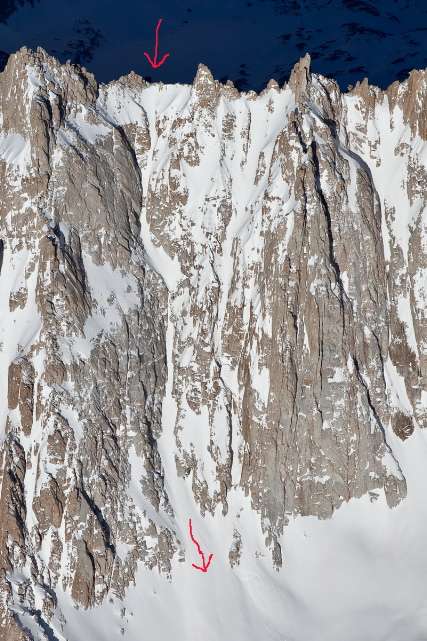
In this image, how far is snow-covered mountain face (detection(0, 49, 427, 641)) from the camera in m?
71.2

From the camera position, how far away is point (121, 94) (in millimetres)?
86188

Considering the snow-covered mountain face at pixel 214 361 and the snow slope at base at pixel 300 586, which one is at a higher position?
the snow-covered mountain face at pixel 214 361

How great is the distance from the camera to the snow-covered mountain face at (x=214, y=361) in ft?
234

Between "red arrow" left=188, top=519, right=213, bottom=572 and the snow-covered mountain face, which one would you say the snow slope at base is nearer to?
the snow-covered mountain face

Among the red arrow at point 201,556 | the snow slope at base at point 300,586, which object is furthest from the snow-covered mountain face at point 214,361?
the red arrow at point 201,556

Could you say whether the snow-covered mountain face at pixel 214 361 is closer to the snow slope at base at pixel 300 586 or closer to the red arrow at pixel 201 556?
the snow slope at base at pixel 300 586

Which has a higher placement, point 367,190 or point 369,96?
point 369,96

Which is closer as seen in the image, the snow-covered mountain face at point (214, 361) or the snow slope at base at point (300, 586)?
the snow slope at base at point (300, 586)

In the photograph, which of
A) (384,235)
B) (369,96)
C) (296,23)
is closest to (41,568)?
(384,235)

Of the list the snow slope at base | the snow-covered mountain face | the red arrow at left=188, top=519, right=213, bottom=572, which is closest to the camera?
the snow slope at base

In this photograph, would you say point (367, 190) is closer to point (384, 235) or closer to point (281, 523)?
point (384, 235)

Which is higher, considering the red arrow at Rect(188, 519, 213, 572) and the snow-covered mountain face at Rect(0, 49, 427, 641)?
the snow-covered mountain face at Rect(0, 49, 427, 641)

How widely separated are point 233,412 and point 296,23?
61.9m

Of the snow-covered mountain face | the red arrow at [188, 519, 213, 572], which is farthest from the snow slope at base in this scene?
the red arrow at [188, 519, 213, 572]
